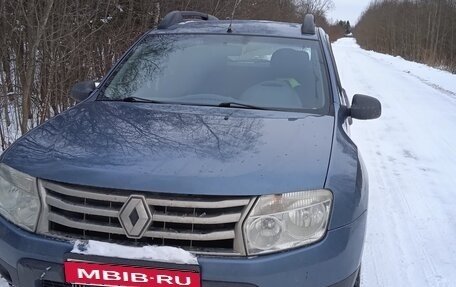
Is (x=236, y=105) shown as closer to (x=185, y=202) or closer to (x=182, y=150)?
(x=182, y=150)

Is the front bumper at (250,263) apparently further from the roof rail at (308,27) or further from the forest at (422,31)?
the forest at (422,31)

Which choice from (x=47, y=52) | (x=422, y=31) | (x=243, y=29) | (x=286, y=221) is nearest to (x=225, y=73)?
(x=243, y=29)

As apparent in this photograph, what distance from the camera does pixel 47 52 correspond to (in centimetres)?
566

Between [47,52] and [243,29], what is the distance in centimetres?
287

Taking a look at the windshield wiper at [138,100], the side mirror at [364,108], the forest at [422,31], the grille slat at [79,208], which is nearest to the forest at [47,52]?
the windshield wiper at [138,100]

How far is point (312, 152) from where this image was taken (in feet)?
7.59

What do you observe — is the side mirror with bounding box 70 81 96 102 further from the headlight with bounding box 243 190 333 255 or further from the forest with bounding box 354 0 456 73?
the forest with bounding box 354 0 456 73

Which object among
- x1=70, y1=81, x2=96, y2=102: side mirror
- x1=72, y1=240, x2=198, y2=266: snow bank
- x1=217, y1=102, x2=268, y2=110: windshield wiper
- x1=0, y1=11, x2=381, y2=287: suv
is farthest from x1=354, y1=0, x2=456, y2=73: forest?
x1=72, y1=240, x2=198, y2=266: snow bank

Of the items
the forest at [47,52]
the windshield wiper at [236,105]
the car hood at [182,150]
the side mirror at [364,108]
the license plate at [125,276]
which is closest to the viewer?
the license plate at [125,276]

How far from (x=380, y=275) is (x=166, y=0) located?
7611 millimetres

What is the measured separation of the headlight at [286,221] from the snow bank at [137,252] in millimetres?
263

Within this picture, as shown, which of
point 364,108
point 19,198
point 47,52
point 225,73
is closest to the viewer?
point 19,198

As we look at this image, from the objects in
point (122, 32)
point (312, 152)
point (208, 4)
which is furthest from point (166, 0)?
point (312, 152)

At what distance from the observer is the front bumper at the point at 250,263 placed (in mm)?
1890
